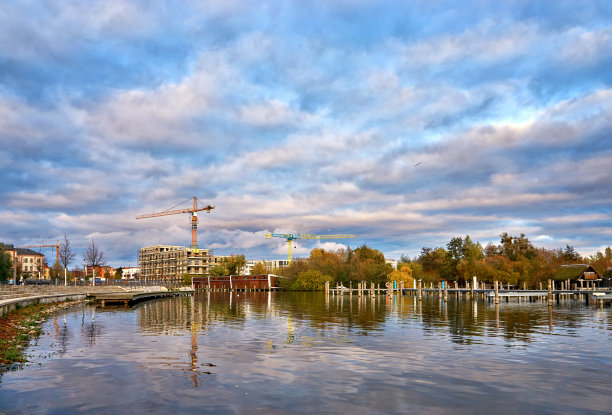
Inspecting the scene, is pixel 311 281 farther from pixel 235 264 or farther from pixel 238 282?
pixel 235 264

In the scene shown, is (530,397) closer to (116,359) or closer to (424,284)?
(116,359)

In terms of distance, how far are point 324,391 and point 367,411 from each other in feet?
7.64

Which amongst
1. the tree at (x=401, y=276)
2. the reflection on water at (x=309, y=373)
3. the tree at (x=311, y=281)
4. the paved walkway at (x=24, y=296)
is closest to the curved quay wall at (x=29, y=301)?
the paved walkway at (x=24, y=296)

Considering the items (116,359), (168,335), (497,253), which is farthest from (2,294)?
(497,253)

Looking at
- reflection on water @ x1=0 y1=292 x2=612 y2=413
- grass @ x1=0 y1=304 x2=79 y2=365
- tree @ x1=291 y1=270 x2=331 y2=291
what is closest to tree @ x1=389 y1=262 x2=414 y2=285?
tree @ x1=291 y1=270 x2=331 y2=291

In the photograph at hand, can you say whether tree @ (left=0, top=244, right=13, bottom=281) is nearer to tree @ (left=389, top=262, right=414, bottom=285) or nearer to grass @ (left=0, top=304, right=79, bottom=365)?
grass @ (left=0, top=304, right=79, bottom=365)

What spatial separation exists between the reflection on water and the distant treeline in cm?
9388

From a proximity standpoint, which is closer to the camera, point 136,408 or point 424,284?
point 136,408

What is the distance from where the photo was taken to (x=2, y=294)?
44250 mm

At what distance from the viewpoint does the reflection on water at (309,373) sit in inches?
514

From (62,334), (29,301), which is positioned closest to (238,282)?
(29,301)

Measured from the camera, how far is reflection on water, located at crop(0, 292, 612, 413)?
514 inches

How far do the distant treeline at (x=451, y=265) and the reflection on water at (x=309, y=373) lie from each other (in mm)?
93881

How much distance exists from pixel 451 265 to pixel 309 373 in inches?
4933
